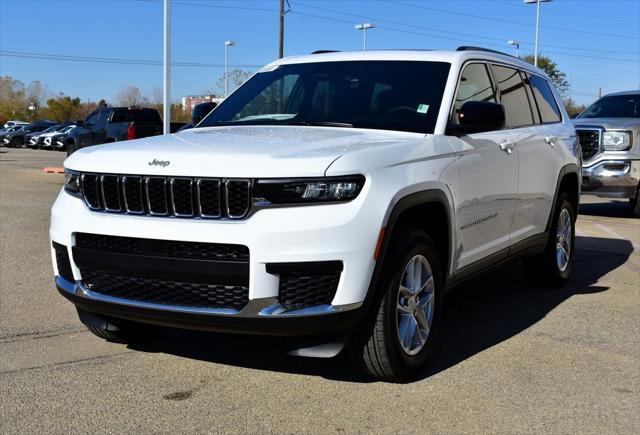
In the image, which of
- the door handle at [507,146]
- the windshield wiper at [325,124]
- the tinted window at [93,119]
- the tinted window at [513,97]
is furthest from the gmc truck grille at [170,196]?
the tinted window at [93,119]

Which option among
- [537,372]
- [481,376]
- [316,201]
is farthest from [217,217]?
[537,372]

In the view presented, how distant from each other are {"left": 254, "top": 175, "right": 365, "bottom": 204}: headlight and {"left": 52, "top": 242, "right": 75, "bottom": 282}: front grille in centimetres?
124

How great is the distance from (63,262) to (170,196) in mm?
878

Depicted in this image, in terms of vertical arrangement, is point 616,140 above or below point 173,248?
above

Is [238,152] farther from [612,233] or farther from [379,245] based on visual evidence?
[612,233]

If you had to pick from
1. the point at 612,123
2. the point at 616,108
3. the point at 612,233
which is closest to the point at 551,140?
the point at 612,233

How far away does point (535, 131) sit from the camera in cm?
601

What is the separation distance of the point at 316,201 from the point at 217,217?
488 mm

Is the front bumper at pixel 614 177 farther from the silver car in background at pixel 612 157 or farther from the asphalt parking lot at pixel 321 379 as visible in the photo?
the asphalt parking lot at pixel 321 379

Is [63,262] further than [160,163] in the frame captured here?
Yes

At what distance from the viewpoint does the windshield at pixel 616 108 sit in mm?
13172

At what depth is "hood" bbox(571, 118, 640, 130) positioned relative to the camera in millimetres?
12281

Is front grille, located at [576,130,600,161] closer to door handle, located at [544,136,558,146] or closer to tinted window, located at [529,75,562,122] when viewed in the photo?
tinted window, located at [529,75,562,122]

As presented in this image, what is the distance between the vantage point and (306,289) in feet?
11.6
